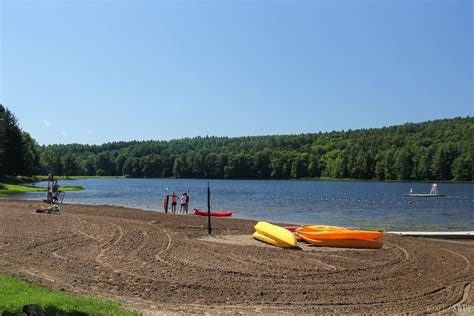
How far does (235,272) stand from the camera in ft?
47.7

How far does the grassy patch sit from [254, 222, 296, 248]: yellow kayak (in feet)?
33.5

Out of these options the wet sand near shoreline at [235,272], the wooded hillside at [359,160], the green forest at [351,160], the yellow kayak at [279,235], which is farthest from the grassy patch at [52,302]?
the wooded hillside at [359,160]

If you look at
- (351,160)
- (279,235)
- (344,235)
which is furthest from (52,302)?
(351,160)

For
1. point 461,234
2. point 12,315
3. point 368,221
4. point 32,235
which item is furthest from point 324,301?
point 368,221

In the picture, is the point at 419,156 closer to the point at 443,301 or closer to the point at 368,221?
the point at 368,221

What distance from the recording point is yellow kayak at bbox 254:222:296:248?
1989 cm

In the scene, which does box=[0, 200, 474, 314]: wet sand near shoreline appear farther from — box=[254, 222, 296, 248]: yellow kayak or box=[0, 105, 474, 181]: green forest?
box=[0, 105, 474, 181]: green forest

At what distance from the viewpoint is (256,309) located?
1111cm

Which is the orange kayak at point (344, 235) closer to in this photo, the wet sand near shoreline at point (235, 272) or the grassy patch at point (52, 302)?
the wet sand near shoreline at point (235, 272)

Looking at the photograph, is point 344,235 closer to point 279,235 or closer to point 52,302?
point 279,235

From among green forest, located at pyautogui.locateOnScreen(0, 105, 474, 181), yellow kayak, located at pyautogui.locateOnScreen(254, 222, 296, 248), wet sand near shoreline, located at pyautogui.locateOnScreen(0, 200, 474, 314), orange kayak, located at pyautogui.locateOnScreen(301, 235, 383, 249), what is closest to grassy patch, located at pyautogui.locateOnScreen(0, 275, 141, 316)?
wet sand near shoreline, located at pyautogui.locateOnScreen(0, 200, 474, 314)

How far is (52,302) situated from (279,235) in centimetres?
1202

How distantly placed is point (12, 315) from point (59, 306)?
126 centimetres

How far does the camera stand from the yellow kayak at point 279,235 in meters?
19.9
